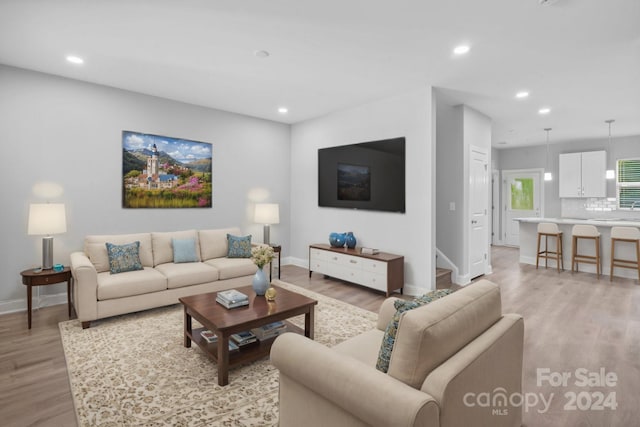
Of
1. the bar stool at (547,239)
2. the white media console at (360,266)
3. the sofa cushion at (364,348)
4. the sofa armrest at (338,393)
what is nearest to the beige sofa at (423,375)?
the sofa armrest at (338,393)

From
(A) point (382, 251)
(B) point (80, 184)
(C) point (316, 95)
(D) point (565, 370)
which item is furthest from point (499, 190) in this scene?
(B) point (80, 184)

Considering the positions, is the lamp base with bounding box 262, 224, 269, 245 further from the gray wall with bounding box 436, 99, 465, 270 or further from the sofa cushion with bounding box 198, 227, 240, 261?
the gray wall with bounding box 436, 99, 465, 270

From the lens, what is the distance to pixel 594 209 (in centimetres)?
766

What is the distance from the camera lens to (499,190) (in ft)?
29.8

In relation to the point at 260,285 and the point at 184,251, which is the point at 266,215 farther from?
the point at 260,285

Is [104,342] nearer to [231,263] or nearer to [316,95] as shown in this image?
[231,263]

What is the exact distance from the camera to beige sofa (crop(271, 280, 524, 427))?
3.77 ft

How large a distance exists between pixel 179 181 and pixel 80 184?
1193 millimetres

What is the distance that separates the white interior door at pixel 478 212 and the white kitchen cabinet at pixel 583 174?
3.68m

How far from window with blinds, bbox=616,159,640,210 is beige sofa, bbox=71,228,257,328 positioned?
27.0 feet

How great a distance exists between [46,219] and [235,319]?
2.57 meters

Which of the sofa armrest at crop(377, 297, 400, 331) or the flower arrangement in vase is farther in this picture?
the flower arrangement in vase

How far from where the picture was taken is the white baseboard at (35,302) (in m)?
3.66

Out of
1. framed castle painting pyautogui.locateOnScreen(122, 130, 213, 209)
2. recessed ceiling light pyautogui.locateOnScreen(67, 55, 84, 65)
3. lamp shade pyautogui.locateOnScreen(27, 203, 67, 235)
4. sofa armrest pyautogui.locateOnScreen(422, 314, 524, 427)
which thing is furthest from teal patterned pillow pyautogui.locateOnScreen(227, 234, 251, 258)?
sofa armrest pyautogui.locateOnScreen(422, 314, 524, 427)
